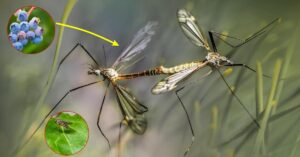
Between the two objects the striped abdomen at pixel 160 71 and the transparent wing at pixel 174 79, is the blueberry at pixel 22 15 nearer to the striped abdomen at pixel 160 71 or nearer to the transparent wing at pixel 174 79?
the striped abdomen at pixel 160 71

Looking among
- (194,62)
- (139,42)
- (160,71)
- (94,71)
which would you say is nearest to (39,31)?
(94,71)

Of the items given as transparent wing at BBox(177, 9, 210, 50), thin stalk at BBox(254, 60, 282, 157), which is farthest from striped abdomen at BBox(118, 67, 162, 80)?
thin stalk at BBox(254, 60, 282, 157)

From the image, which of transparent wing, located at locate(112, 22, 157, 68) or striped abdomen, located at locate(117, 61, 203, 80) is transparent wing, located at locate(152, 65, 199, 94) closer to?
striped abdomen, located at locate(117, 61, 203, 80)

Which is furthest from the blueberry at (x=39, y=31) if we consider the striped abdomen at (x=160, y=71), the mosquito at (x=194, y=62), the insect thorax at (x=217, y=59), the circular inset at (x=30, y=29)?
the insect thorax at (x=217, y=59)

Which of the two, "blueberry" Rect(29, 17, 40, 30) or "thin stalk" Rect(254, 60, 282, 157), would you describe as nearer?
"thin stalk" Rect(254, 60, 282, 157)

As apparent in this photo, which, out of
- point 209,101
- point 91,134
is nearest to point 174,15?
point 209,101

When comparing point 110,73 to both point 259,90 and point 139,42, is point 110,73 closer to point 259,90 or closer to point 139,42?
point 139,42

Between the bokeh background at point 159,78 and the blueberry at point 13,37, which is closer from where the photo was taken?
the bokeh background at point 159,78

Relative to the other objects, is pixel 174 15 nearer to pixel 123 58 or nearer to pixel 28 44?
pixel 123 58
